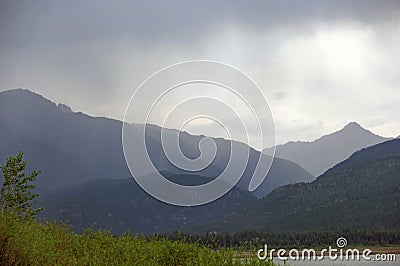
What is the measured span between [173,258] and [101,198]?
574 ft

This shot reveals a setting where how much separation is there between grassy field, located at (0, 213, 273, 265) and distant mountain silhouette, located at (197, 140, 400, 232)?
365 ft

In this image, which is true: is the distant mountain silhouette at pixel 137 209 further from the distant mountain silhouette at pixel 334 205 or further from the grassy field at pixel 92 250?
the grassy field at pixel 92 250

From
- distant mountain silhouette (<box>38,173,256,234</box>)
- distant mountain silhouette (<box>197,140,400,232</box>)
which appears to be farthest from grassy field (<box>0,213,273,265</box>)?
distant mountain silhouette (<box>38,173,256,234</box>)

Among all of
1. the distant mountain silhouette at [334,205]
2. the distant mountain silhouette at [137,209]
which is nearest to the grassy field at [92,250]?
the distant mountain silhouette at [334,205]

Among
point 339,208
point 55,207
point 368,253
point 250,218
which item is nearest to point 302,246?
point 368,253

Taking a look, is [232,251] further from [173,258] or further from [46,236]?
[46,236]

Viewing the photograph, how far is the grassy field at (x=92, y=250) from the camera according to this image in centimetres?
1070

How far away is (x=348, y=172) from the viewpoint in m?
174

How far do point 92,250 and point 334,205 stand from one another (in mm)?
137414

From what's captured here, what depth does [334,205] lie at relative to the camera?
144 m

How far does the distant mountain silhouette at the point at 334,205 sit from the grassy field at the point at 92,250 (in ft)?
365

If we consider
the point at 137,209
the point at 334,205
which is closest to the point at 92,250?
the point at 334,205

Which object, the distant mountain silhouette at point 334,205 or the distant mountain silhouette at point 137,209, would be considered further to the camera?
the distant mountain silhouette at point 137,209

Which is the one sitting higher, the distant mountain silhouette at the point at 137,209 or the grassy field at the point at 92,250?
the distant mountain silhouette at the point at 137,209
